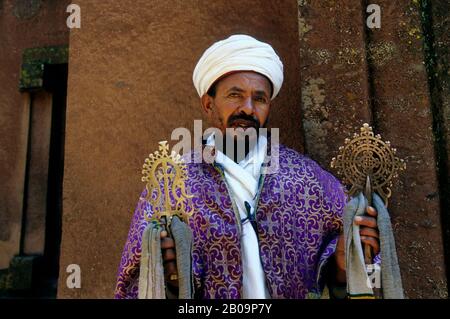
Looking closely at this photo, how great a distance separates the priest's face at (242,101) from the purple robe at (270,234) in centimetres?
22

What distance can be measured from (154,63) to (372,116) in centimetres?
138

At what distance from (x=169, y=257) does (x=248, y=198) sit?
44 centimetres

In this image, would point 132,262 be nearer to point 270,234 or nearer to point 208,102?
point 270,234

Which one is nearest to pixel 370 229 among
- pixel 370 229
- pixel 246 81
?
pixel 370 229

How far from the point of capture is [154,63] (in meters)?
3.35

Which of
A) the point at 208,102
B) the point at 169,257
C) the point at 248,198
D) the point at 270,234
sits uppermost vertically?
the point at 208,102

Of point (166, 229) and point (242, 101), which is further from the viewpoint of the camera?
point (242, 101)

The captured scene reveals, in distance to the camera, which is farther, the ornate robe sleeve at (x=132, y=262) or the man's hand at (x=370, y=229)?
the ornate robe sleeve at (x=132, y=262)

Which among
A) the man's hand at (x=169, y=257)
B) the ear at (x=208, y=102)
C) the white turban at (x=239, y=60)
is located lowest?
the man's hand at (x=169, y=257)

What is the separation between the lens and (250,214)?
2.19 meters

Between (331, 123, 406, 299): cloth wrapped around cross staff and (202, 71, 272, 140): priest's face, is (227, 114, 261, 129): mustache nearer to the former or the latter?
(202, 71, 272, 140): priest's face

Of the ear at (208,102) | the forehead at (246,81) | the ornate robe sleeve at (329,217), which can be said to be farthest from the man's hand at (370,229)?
the ear at (208,102)

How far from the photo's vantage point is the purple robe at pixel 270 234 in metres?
2.13

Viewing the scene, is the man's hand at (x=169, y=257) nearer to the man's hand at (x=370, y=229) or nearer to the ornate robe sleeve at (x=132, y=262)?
the ornate robe sleeve at (x=132, y=262)
